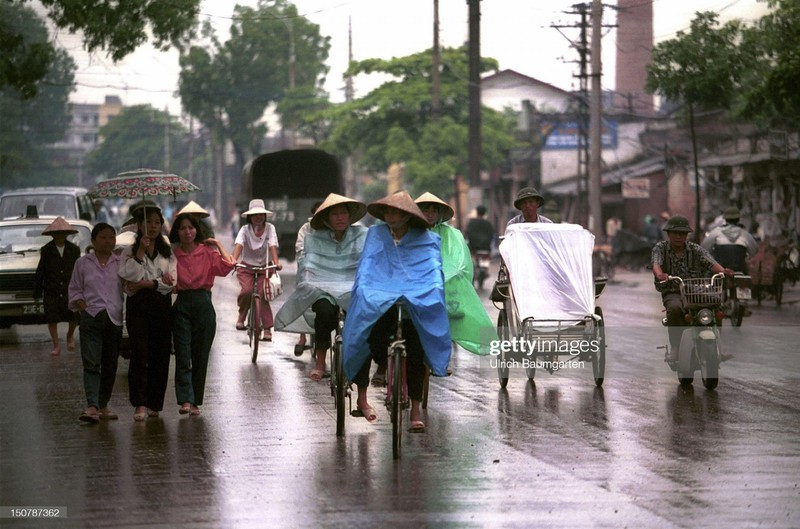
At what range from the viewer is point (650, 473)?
8531mm

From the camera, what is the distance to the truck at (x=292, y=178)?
3809 cm

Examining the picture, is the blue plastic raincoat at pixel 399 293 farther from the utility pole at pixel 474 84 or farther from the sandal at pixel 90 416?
the utility pole at pixel 474 84

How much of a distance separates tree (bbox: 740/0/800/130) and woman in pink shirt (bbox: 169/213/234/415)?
13793 millimetres

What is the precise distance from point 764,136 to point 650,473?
3028 centimetres

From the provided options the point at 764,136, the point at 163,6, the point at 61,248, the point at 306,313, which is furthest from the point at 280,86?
the point at 306,313

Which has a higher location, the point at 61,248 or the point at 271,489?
the point at 61,248

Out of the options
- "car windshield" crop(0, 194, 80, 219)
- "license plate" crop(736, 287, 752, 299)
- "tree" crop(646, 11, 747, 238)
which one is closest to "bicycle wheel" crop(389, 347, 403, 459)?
"license plate" crop(736, 287, 752, 299)

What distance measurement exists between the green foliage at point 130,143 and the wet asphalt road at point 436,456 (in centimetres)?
9657

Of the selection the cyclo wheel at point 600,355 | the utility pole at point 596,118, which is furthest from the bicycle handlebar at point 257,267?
the utility pole at point 596,118

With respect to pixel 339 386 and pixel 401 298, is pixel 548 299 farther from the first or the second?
pixel 401 298

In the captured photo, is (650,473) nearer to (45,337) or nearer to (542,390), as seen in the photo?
(542,390)

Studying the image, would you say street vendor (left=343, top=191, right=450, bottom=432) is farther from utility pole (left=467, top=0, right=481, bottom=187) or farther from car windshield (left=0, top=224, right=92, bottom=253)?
utility pole (left=467, top=0, right=481, bottom=187)

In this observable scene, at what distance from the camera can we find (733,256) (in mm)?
20109

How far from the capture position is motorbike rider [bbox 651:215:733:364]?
12.9 meters
